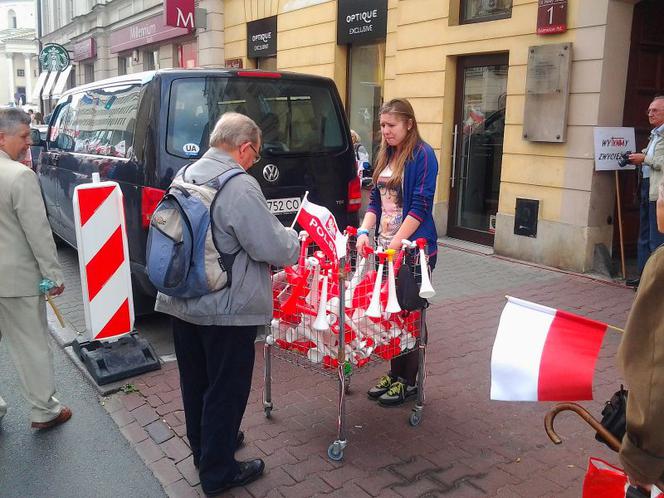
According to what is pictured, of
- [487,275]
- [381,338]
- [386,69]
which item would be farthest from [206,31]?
[381,338]

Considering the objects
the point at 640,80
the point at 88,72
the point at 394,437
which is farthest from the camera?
the point at 88,72

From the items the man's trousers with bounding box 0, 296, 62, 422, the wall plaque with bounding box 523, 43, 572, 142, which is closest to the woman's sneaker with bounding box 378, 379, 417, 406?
the man's trousers with bounding box 0, 296, 62, 422

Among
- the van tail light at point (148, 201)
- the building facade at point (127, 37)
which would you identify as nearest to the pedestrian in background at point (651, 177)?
the van tail light at point (148, 201)

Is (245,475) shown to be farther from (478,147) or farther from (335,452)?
(478,147)

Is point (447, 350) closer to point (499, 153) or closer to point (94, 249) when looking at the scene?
point (94, 249)

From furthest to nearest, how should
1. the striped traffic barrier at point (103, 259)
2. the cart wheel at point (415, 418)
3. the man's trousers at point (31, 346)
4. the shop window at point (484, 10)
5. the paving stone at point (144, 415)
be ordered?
1. the shop window at point (484, 10)
2. the striped traffic barrier at point (103, 259)
3. the paving stone at point (144, 415)
4. the cart wheel at point (415, 418)
5. the man's trousers at point (31, 346)

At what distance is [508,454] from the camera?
341cm

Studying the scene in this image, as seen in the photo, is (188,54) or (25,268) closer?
(25,268)

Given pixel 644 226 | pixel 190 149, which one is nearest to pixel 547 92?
pixel 644 226

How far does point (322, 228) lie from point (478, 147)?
629cm

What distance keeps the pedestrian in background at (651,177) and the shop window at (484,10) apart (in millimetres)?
2684

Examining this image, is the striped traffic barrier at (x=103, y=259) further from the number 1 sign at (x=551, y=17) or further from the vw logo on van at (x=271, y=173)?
the number 1 sign at (x=551, y=17)

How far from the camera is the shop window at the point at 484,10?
8.39 metres

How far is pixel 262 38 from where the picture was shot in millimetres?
13859
